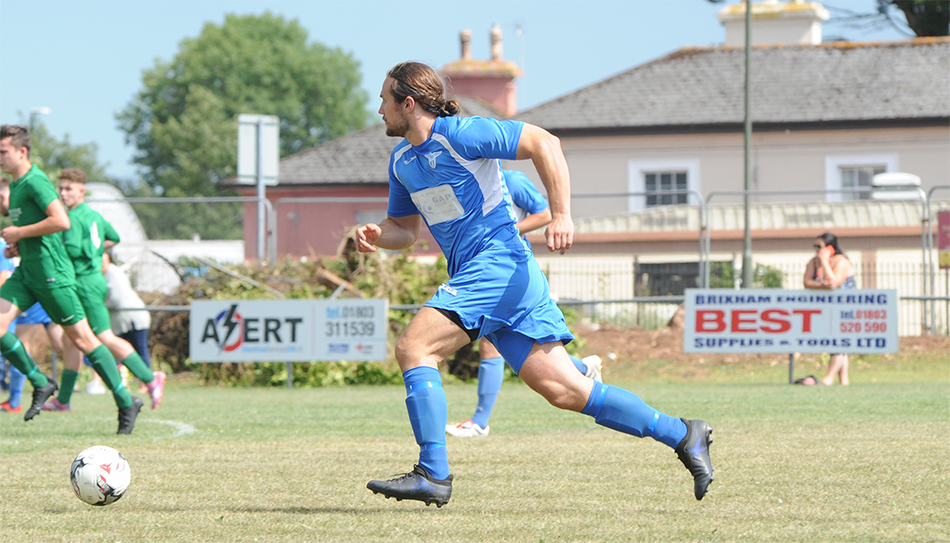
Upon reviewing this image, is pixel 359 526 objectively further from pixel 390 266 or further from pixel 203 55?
pixel 203 55

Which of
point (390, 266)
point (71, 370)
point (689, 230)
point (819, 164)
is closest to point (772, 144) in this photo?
point (819, 164)

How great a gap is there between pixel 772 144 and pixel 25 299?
23452 mm

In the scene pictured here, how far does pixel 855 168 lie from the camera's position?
96.8 feet

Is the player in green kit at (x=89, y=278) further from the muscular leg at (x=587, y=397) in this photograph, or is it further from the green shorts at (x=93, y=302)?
the muscular leg at (x=587, y=397)

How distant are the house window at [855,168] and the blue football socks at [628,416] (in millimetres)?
25174

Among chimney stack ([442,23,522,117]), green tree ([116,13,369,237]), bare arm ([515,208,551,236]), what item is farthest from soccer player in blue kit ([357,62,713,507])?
green tree ([116,13,369,237])

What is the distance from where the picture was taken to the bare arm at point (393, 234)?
553cm

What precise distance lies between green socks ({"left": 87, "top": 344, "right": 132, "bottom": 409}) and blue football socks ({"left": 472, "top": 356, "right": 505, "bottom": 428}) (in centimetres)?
249

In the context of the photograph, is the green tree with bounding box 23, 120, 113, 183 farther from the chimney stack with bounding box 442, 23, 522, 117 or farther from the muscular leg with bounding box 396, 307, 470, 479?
the muscular leg with bounding box 396, 307, 470, 479

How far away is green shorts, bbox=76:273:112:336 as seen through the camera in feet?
29.9

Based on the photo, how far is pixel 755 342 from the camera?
46.4 ft

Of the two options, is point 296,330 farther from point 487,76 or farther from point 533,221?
point 487,76

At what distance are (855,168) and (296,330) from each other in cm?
1889

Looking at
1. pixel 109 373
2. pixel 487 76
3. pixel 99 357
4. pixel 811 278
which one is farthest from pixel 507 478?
pixel 487 76
